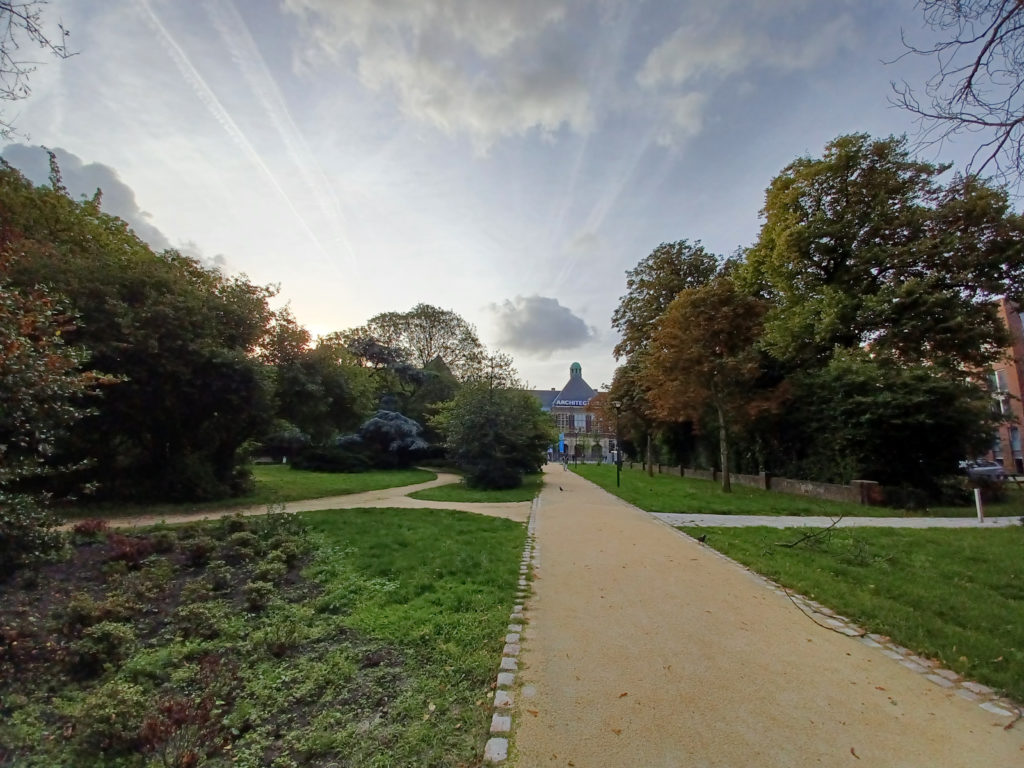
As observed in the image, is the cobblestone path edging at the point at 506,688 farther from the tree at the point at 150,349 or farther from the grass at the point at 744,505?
the tree at the point at 150,349

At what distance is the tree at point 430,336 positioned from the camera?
39.4 meters

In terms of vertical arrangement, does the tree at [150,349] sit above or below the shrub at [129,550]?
above

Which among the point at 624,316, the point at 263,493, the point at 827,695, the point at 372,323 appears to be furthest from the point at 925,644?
the point at 372,323

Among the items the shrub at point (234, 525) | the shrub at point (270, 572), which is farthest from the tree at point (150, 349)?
the shrub at point (270, 572)

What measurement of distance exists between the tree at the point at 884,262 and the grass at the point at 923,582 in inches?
304

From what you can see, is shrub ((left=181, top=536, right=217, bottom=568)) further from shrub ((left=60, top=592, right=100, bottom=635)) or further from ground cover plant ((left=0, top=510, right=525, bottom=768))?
shrub ((left=60, top=592, right=100, bottom=635))

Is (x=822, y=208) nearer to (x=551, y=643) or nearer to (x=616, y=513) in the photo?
(x=616, y=513)

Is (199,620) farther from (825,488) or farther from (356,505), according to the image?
(825,488)

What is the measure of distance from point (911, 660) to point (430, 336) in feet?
126

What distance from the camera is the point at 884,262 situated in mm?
16234

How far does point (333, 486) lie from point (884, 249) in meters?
19.7

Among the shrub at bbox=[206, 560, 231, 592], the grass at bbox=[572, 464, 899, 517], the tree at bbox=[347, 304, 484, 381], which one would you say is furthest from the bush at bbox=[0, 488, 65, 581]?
the tree at bbox=[347, 304, 484, 381]

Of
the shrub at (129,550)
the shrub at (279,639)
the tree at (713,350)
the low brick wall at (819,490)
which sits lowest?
the shrub at (279,639)

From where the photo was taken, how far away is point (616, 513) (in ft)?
40.2
